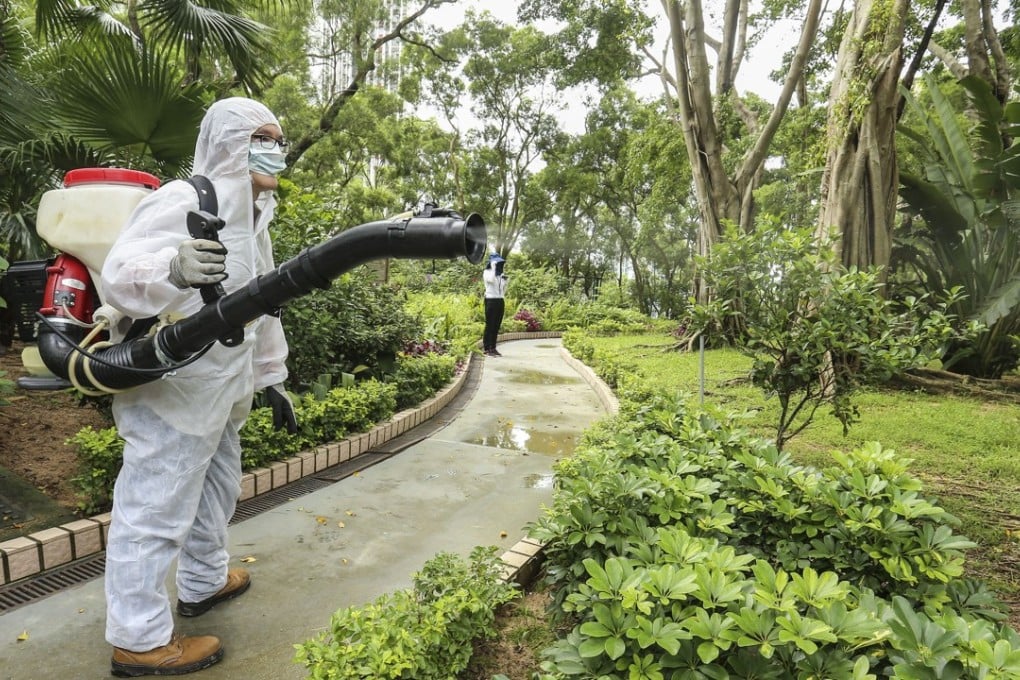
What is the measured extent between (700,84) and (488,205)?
555 inches

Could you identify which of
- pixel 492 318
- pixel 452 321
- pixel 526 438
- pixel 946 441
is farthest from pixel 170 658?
pixel 452 321

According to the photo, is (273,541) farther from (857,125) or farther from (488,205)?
(488,205)

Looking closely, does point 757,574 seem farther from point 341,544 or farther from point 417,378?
point 417,378

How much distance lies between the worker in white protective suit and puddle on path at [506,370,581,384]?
5835 mm

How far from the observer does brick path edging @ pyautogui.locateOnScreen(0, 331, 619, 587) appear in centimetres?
239

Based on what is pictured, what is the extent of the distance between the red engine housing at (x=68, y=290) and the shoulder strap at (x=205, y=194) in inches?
19.1

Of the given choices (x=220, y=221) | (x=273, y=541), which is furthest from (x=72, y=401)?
(x=220, y=221)

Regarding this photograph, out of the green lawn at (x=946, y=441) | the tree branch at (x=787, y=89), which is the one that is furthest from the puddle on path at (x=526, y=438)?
the tree branch at (x=787, y=89)

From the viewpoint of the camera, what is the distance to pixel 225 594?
2357 millimetres

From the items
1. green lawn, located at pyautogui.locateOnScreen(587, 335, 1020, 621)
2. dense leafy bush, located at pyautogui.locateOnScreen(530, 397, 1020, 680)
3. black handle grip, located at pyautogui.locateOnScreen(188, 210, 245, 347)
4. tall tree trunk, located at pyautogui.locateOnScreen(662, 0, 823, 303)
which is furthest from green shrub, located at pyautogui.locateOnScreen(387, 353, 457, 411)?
tall tree trunk, located at pyautogui.locateOnScreen(662, 0, 823, 303)

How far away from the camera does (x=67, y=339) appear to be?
1.86 metres

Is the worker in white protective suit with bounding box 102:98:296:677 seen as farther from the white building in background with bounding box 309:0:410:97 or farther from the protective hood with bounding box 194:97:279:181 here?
the white building in background with bounding box 309:0:410:97

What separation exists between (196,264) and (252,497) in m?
2.21

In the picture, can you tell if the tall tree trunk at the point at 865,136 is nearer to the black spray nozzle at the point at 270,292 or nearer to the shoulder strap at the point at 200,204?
the black spray nozzle at the point at 270,292
